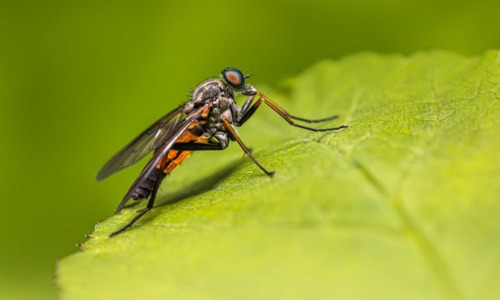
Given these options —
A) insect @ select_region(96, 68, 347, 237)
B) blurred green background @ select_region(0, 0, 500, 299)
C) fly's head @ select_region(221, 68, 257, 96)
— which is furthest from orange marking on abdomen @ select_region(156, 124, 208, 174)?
blurred green background @ select_region(0, 0, 500, 299)

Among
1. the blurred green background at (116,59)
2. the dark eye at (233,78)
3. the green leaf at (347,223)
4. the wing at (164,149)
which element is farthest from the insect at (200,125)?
the blurred green background at (116,59)

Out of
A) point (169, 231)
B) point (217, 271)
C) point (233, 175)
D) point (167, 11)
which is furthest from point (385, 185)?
point (167, 11)

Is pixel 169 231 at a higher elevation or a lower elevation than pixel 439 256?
lower

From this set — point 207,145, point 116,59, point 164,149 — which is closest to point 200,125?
point 207,145

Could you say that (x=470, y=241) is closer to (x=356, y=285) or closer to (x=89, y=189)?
(x=356, y=285)

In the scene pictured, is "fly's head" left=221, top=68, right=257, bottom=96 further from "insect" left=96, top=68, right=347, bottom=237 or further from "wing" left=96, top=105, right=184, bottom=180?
"wing" left=96, top=105, right=184, bottom=180

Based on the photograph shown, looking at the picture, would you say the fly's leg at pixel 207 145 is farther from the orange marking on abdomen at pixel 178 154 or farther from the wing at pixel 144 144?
the wing at pixel 144 144
